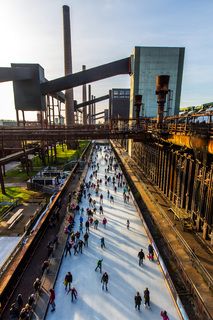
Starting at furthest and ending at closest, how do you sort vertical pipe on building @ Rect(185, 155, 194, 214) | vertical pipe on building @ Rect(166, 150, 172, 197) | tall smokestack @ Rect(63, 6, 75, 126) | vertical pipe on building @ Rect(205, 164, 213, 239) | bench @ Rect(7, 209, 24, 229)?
tall smokestack @ Rect(63, 6, 75, 126), vertical pipe on building @ Rect(166, 150, 172, 197), bench @ Rect(7, 209, 24, 229), vertical pipe on building @ Rect(185, 155, 194, 214), vertical pipe on building @ Rect(205, 164, 213, 239)

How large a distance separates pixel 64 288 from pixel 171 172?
13598 millimetres

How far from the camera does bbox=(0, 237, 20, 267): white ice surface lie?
1433 centimetres

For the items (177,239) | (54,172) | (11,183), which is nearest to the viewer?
(177,239)

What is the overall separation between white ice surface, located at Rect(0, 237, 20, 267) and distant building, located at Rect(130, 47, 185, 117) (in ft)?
115

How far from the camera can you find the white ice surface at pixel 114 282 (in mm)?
9961

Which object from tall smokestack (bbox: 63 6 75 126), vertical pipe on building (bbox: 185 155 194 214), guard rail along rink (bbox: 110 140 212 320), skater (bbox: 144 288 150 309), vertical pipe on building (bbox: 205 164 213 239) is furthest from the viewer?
tall smokestack (bbox: 63 6 75 126)

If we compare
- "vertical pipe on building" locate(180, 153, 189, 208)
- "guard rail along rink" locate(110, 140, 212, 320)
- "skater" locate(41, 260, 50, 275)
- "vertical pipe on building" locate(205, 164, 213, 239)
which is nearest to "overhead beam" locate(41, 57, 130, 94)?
"vertical pipe on building" locate(180, 153, 189, 208)

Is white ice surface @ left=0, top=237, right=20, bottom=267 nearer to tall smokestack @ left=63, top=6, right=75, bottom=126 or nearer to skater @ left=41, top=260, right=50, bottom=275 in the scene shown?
skater @ left=41, top=260, right=50, bottom=275

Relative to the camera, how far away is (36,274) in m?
12.0

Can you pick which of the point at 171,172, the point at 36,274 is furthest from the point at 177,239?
the point at 36,274

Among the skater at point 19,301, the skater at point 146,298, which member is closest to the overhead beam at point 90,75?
the skater at point 19,301

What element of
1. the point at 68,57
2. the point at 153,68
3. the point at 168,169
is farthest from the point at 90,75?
the point at 168,169

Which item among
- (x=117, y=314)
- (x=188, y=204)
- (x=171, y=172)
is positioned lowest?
(x=117, y=314)

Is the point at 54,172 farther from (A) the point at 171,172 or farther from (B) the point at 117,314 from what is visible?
(B) the point at 117,314
